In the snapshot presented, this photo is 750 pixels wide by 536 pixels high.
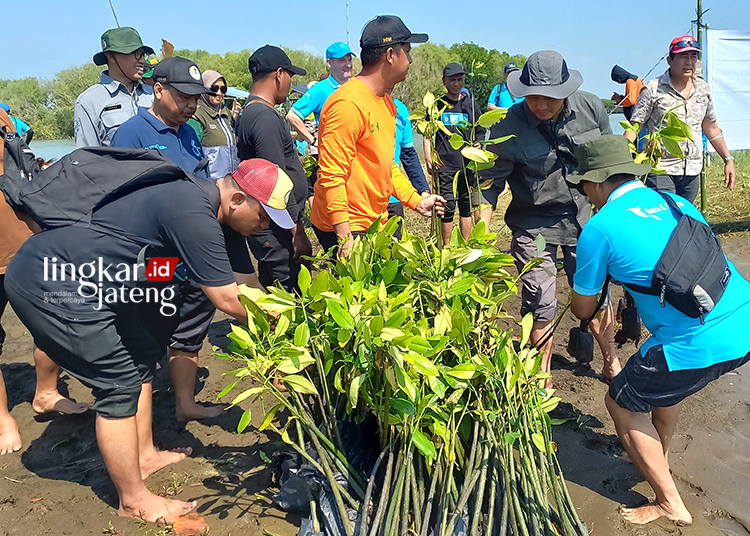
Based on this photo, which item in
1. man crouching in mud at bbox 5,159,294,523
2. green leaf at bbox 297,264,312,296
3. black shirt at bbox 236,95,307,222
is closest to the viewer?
green leaf at bbox 297,264,312,296

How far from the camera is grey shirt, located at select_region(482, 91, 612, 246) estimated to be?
3.03 meters

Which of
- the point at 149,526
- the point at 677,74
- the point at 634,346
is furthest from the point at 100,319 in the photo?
the point at 677,74

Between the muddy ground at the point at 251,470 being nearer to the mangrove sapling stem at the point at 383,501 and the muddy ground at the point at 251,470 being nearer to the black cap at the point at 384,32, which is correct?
the mangrove sapling stem at the point at 383,501

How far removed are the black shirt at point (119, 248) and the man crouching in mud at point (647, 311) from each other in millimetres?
1453

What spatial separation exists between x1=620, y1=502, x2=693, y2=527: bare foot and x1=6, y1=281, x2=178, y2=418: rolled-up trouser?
215 centimetres

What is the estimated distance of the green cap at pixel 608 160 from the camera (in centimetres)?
217

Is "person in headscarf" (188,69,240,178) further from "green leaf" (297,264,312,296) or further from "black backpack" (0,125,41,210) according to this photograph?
"green leaf" (297,264,312,296)

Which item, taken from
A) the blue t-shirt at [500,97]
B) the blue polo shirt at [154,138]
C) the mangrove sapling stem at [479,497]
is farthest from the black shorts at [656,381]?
the blue t-shirt at [500,97]

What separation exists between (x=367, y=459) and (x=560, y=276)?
367 centimetres

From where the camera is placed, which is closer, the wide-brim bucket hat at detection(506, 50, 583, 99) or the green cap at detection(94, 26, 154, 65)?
the wide-brim bucket hat at detection(506, 50, 583, 99)

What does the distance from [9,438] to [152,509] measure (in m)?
1.21

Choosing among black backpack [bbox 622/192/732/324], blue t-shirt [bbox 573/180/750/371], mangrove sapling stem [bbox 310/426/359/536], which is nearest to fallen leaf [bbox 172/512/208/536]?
mangrove sapling stem [bbox 310/426/359/536]

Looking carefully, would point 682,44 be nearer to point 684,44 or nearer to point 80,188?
point 684,44

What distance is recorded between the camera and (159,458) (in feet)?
9.14
